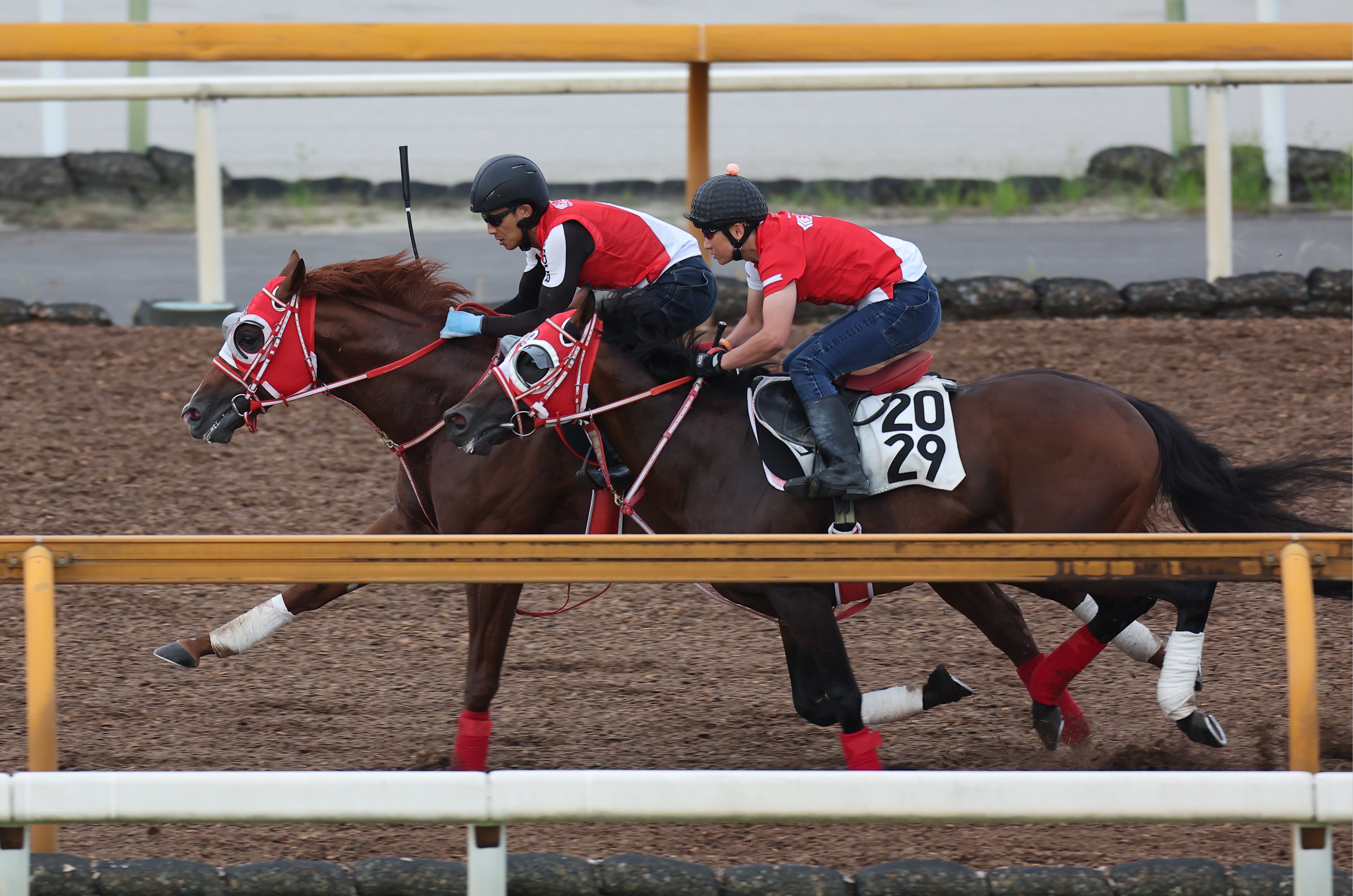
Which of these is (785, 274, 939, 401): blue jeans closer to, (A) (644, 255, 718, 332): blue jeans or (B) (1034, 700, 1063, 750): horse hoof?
(A) (644, 255, 718, 332): blue jeans

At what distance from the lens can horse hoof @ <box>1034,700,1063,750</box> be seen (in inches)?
182

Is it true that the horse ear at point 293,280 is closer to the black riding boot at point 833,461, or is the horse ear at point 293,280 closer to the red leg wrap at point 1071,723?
the black riding boot at point 833,461

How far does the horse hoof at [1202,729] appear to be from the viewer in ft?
14.1

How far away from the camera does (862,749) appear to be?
4.21m

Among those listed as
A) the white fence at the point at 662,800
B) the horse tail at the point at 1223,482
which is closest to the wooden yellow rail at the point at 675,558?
A: the white fence at the point at 662,800

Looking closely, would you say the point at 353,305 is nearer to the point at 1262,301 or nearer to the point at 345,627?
the point at 345,627

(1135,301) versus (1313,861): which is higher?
(1135,301)

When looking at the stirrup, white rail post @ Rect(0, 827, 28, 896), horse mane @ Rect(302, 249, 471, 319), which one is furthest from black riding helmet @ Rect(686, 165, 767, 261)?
white rail post @ Rect(0, 827, 28, 896)

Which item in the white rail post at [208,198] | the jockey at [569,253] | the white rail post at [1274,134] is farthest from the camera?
the white rail post at [1274,134]

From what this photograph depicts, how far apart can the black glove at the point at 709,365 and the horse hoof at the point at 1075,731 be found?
1547 mm

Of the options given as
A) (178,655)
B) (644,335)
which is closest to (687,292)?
(644,335)

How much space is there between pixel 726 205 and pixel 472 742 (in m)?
1.77

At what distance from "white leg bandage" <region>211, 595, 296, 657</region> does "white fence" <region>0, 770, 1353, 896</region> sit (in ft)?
6.42

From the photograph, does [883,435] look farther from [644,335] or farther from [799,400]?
[644,335]
